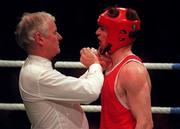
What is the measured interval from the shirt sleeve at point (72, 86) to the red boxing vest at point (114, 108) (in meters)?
0.09

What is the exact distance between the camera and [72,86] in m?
2.37

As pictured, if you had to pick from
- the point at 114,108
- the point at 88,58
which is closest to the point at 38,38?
the point at 88,58

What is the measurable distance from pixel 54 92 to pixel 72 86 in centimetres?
9

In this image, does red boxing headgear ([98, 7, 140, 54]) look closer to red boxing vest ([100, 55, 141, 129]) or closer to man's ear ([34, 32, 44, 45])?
red boxing vest ([100, 55, 141, 129])

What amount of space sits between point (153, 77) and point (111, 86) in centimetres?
213

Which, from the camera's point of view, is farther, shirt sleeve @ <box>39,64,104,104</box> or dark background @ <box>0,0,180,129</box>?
dark background @ <box>0,0,180,129</box>

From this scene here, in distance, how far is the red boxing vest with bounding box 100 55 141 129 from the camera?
2.42m

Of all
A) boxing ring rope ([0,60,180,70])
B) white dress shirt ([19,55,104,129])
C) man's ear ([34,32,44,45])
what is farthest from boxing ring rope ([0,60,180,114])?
man's ear ([34,32,44,45])

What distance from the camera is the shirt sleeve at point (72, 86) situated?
2.36 meters

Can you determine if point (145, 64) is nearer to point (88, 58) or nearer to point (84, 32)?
point (88, 58)

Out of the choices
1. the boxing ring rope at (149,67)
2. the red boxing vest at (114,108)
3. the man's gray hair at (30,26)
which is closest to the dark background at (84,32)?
the boxing ring rope at (149,67)

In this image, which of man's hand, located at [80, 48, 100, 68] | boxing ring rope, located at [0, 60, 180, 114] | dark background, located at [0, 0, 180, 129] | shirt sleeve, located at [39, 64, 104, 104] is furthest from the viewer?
dark background, located at [0, 0, 180, 129]

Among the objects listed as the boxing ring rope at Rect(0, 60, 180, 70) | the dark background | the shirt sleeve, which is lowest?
the dark background

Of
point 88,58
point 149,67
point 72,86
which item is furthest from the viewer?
point 149,67
